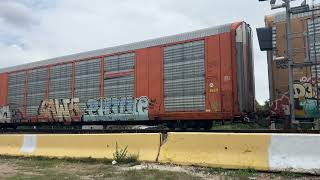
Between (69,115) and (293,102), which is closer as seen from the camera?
(293,102)

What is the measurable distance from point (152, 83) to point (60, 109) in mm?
5022

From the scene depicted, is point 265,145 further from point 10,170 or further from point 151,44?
point 151,44

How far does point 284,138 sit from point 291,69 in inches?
213

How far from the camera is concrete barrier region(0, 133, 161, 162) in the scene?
8562 mm

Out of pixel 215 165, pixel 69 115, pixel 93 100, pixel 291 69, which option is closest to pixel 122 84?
pixel 93 100

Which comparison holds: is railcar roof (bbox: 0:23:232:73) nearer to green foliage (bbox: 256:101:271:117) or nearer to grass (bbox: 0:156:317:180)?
green foliage (bbox: 256:101:271:117)

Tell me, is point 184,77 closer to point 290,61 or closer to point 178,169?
point 290,61

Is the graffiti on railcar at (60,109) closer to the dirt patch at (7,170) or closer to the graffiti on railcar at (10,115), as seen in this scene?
the graffiti on railcar at (10,115)

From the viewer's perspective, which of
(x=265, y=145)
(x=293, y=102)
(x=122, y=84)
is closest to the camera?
(x=265, y=145)

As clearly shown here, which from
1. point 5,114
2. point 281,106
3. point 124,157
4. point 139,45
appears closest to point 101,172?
point 124,157

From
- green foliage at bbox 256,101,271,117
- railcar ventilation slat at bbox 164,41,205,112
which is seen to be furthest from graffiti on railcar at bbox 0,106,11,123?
green foliage at bbox 256,101,271,117

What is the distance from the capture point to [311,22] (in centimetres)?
1234

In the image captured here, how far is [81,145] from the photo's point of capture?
9.68 meters

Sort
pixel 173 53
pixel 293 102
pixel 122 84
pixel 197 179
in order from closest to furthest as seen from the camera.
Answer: pixel 197 179 → pixel 293 102 → pixel 173 53 → pixel 122 84
